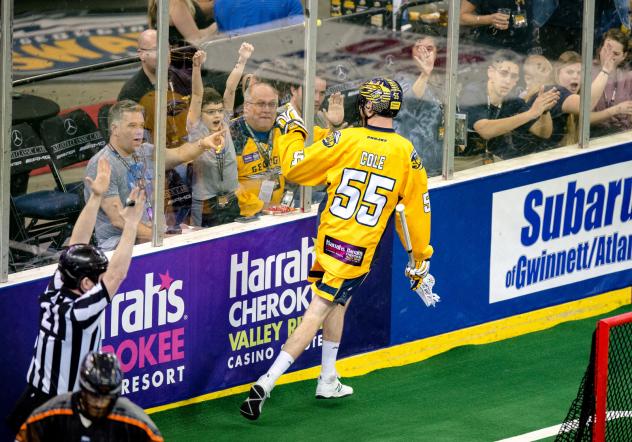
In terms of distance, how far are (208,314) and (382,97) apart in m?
1.58

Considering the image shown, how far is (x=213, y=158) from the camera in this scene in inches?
321

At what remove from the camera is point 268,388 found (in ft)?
25.7

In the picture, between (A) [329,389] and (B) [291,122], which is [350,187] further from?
(A) [329,389]

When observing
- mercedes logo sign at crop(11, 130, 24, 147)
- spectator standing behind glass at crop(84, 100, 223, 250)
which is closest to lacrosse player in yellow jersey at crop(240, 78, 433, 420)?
spectator standing behind glass at crop(84, 100, 223, 250)

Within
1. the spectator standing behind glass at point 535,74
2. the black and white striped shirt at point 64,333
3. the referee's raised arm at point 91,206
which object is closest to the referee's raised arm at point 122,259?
the black and white striped shirt at point 64,333

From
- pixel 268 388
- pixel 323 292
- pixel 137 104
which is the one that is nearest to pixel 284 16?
pixel 137 104

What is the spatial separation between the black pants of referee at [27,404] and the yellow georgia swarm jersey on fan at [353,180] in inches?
79.8

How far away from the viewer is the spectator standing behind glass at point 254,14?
7996mm

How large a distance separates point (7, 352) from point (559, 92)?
14.3 feet

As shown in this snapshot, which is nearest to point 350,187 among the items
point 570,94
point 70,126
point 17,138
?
point 70,126

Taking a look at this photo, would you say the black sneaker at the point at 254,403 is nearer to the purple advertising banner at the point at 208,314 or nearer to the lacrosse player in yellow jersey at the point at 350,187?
the lacrosse player in yellow jersey at the point at 350,187

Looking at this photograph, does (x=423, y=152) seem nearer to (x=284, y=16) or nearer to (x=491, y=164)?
(x=491, y=164)

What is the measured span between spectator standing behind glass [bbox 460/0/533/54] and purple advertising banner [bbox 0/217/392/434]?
1.50 meters

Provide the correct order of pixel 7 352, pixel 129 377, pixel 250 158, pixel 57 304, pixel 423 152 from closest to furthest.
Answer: pixel 57 304
pixel 7 352
pixel 129 377
pixel 250 158
pixel 423 152
